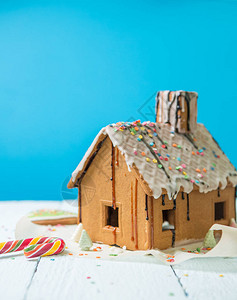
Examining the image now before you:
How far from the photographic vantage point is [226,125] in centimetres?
591

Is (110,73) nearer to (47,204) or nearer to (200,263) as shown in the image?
(47,204)

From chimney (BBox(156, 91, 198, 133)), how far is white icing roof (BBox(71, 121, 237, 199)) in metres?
0.08

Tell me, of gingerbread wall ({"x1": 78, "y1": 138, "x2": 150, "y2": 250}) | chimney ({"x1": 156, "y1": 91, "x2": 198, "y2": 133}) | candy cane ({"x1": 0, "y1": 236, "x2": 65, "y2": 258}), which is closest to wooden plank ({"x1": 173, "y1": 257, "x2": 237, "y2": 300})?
gingerbread wall ({"x1": 78, "y1": 138, "x2": 150, "y2": 250})

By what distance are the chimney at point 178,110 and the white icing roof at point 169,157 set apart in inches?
3.0

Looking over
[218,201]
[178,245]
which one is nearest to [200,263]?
[178,245]

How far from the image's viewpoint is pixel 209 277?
268 centimetres

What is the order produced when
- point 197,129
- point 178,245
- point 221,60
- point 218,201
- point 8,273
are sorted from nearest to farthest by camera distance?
point 8,273 → point 178,245 → point 218,201 → point 197,129 → point 221,60

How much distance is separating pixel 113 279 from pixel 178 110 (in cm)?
184

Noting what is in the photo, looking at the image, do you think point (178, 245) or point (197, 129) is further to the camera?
point (197, 129)

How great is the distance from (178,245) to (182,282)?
78 cm

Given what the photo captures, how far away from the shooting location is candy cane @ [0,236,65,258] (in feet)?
10.3

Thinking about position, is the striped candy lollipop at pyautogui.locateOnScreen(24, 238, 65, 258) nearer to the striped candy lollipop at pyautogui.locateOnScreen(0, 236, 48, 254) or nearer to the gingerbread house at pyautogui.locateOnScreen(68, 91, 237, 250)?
the striped candy lollipop at pyautogui.locateOnScreen(0, 236, 48, 254)

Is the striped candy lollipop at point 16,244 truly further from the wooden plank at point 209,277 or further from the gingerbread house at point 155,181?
the wooden plank at point 209,277

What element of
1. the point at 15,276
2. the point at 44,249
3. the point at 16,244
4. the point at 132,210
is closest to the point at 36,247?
the point at 44,249
